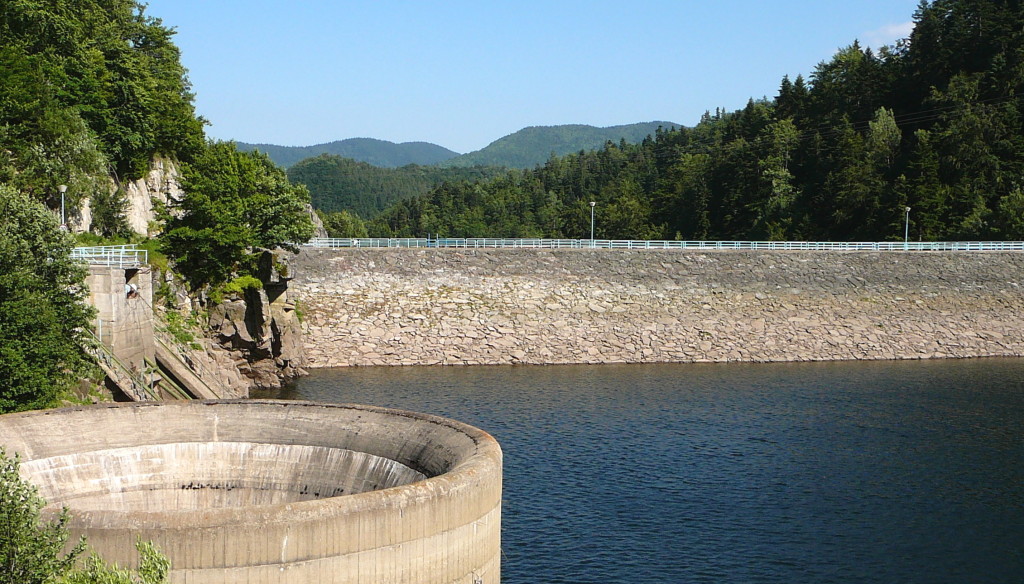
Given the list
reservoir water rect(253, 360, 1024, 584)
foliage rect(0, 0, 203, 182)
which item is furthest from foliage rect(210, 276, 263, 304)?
foliage rect(0, 0, 203, 182)

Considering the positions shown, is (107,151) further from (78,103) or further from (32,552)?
(32,552)

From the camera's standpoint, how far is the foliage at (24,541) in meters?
14.1

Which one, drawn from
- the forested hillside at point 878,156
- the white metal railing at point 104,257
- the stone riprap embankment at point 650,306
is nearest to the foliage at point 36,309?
the white metal railing at point 104,257

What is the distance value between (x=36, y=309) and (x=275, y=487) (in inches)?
333

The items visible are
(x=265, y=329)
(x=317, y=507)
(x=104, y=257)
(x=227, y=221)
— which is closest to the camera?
(x=317, y=507)

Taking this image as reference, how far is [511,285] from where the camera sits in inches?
2475

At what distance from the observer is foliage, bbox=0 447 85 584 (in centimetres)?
1405

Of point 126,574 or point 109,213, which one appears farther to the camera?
point 109,213

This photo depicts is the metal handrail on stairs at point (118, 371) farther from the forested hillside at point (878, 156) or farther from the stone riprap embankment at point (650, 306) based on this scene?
the forested hillside at point (878, 156)

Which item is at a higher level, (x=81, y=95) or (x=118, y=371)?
(x=81, y=95)

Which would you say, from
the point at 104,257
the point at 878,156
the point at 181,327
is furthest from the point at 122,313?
the point at 878,156

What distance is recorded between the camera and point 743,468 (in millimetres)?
34812

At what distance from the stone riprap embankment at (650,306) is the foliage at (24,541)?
43.2m

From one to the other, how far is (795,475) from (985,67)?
229 feet
